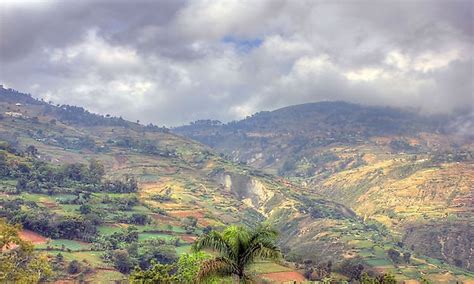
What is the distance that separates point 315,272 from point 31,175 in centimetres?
10011

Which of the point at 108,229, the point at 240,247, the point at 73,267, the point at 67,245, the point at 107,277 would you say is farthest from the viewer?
the point at 108,229

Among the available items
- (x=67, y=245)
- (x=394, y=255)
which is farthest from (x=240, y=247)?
(x=394, y=255)

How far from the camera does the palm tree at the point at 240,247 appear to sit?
2964 cm

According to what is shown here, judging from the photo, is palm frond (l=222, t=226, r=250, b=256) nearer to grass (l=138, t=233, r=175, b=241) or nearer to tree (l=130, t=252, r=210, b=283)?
tree (l=130, t=252, r=210, b=283)

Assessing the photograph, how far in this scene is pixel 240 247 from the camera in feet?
98.8

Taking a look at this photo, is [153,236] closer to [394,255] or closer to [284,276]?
Result: [284,276]

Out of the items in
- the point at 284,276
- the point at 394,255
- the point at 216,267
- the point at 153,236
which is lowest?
the point at 394,255

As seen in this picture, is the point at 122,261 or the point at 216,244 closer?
the point at 216,244

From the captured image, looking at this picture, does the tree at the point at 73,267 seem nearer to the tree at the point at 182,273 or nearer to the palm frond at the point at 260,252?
the tree at the point at 182,273

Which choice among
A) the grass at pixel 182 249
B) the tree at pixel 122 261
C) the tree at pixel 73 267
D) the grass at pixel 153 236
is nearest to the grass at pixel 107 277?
the tree at pixel 122 261

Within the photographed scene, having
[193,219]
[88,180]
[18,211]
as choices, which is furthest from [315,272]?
[88,180]

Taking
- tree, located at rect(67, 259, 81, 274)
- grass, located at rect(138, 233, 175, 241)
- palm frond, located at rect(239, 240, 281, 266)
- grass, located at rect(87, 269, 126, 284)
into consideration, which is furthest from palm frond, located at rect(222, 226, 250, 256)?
grass, located at rect(138, 233, 175, 241)

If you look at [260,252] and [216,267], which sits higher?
[260,252]

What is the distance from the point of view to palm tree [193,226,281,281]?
29.6 m
